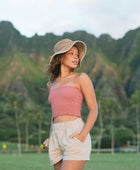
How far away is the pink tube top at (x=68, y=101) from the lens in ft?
16.1

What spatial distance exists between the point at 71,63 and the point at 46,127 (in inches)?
7490

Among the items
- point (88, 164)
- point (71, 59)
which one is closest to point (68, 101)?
point (71, 59)

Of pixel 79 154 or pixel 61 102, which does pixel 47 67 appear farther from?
pixel 79 154

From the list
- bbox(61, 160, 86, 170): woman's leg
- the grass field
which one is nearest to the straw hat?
bbox(61, 160, 86, 170): woman's leg

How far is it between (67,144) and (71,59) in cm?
130

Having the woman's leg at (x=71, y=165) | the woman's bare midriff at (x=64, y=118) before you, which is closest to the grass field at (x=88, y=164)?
the woman's bare midriff at (x=64, y=118)

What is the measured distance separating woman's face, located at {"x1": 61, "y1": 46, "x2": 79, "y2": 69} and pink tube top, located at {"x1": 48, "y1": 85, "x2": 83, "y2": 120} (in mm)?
463

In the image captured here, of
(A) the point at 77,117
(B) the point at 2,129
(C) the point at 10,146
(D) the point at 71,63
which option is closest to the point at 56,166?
(A) the point at 77,117

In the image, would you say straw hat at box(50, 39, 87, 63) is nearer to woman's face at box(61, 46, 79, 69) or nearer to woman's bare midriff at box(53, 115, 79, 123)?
woman's face at box(61, 46, 79, 69)

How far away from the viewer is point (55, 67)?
5.53 meters

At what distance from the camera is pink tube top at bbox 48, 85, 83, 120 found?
491 centimetres

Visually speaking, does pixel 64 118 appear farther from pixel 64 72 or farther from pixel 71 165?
pixel 64 72

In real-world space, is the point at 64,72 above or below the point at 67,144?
above

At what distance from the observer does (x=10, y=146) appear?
442 ft
